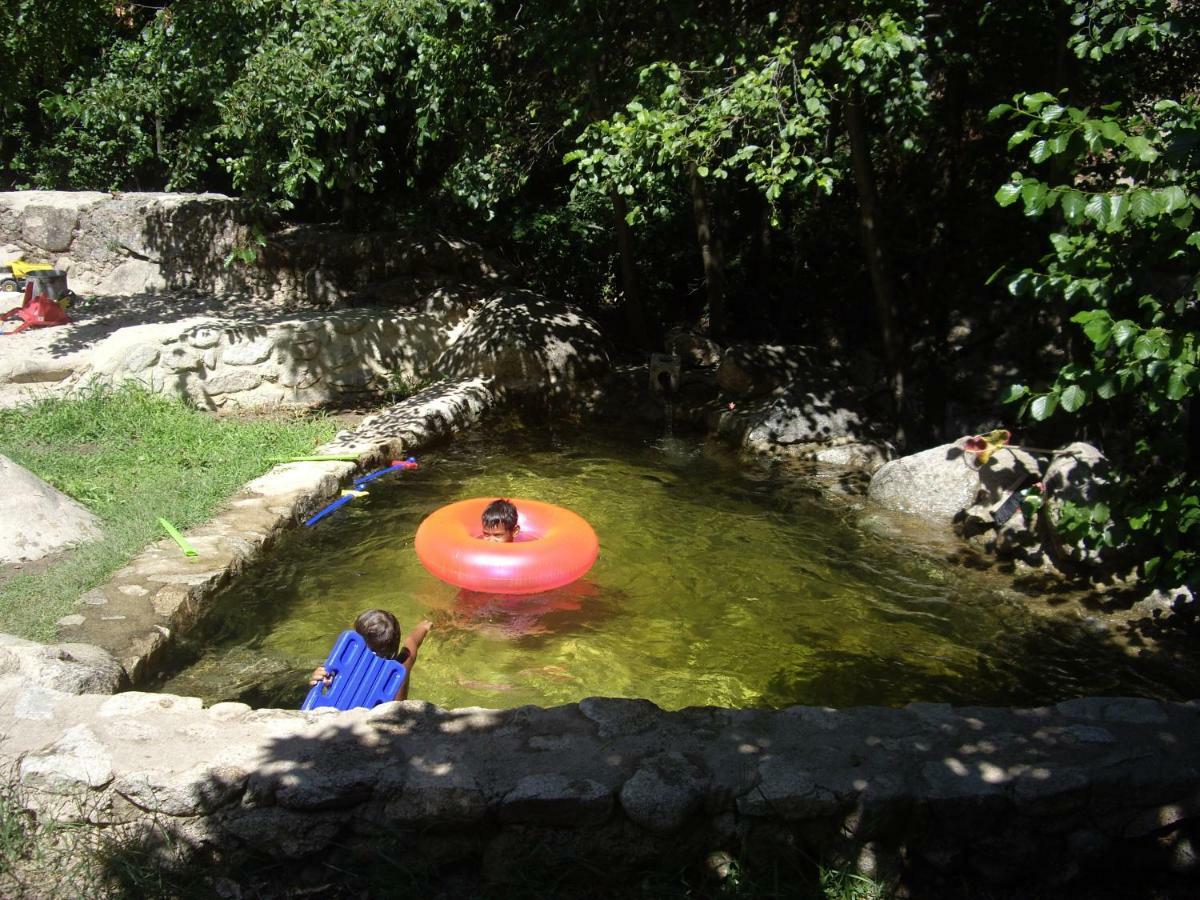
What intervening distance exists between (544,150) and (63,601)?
25.6ft

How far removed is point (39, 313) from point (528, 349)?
16.5 feet

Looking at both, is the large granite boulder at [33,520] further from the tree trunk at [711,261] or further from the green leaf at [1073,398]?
the tree trunk at [711,261]

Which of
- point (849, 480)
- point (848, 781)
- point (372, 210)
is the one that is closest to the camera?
point (848, 781)

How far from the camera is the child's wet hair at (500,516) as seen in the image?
19.0ft

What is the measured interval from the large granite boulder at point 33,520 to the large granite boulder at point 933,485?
547cm

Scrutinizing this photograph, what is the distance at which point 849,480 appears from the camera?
26.7 ft

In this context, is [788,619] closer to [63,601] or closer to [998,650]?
[998,650]

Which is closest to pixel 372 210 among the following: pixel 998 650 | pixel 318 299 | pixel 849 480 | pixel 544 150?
pixel 318 299

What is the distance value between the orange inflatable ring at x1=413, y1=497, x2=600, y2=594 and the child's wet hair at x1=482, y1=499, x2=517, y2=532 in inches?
4.5

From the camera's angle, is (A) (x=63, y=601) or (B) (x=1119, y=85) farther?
(B) (x=1119, y=85)

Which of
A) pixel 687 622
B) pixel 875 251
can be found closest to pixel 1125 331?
pixel 687 622

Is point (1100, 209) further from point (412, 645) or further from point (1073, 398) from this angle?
point (412, 645)

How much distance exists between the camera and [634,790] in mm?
3027

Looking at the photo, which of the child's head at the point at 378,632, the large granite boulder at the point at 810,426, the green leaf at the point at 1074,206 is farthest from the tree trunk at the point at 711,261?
the child's head at the point at 378,632
